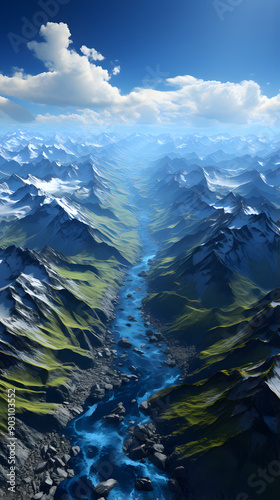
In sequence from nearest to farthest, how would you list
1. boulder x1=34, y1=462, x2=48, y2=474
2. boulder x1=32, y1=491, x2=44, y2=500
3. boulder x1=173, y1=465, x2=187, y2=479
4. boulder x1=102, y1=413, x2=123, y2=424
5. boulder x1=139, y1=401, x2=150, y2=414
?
boulder x1=32, y1=491, x2=44, y2=500 → boulder x1=173, y1=465, x2=187, y2=479 → boulder x1=34, y1=462, x2=48, y2=474 → boulder x1=102, y1=413, x2=123, y2=424 → boulder x1=139, y1=401, x2=150, y2=414

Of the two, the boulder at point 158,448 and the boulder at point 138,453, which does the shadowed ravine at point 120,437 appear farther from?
the boulder at point 158,448

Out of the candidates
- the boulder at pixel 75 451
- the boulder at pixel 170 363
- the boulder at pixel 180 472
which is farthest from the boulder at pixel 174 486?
the boulder at pixel 170 363

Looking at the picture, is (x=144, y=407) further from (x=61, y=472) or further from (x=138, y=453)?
(x=61, y=472)

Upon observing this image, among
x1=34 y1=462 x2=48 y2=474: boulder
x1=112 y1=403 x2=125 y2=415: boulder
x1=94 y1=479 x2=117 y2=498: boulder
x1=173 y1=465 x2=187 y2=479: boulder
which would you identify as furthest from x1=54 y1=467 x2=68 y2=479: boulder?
x1=173 y1=465 x2=187 y2=479: boulder

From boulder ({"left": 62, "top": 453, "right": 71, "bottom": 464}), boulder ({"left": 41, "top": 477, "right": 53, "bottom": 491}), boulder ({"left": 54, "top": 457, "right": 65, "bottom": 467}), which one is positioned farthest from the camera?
boulder ({"left": 62, "top": 453, "right": 71, "bottom": 464})

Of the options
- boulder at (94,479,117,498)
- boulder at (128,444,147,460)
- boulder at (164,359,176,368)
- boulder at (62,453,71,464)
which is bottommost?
boulder at (94,479,117,498)

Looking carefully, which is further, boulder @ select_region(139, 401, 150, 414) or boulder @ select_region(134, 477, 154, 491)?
boulder @ select_region(139, 401, 150, 414)

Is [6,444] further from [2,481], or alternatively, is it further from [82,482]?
[82,482]

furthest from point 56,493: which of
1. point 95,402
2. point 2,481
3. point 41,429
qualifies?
point 95,402

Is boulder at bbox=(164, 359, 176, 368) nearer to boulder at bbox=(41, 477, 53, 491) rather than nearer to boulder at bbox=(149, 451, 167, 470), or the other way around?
boulder at bbox=(149, 451, 167, 470)
